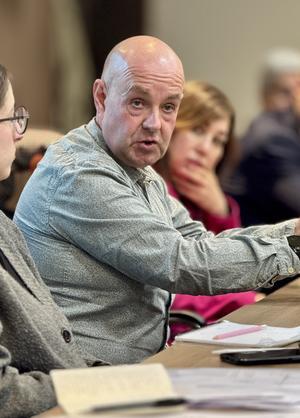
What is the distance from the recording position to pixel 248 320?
Answer: 9.41 feet

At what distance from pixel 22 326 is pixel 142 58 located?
0.89 meters

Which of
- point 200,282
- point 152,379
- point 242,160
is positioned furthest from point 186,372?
point 242,160

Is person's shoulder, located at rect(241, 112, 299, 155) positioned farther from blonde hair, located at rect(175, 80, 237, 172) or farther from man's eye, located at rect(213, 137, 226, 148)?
blonde hair, located at rect(175, 80, 237, 172)

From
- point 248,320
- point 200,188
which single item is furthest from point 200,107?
point 248,320

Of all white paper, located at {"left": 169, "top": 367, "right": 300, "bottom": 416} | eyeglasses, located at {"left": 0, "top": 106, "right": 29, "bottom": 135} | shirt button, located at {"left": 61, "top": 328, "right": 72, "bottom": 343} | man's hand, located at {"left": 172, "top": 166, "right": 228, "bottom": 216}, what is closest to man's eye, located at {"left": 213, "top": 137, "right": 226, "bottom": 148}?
man's hand, located at {"left": 172, "top": 166, "right": 228, "bottom": 216}

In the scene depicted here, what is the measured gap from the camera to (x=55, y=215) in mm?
2811

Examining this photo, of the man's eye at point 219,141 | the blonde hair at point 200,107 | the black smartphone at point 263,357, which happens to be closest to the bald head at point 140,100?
the black smartphone at point 263,357

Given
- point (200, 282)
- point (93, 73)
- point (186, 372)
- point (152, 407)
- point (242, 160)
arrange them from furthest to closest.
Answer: point (93, 73), point (242, 160), point (200, 282), point (186, 372), point (152, 407)

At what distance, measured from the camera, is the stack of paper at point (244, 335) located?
2.55m

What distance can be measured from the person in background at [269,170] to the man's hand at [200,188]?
2.39 feet

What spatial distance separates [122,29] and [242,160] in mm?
3213

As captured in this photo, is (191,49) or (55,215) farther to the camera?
(191,49)

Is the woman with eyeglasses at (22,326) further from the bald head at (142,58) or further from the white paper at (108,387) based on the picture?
the bald head at (142,58)

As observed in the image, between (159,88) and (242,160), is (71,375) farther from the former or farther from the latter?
(242,160)
